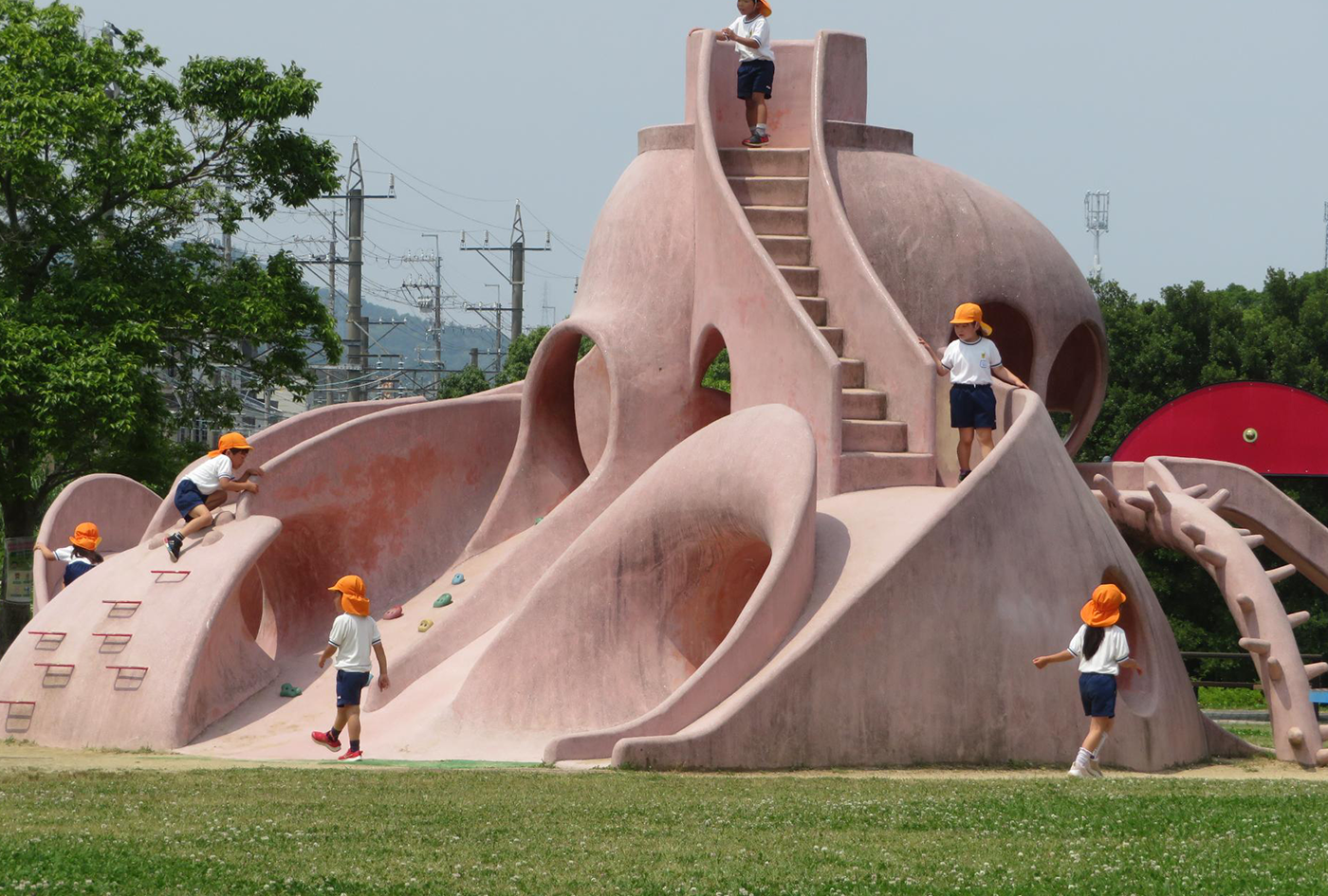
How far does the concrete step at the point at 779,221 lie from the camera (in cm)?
1733

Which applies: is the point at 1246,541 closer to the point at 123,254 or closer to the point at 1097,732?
the point at 1097,732

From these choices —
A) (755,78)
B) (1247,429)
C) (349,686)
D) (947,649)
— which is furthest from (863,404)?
(1247,429)

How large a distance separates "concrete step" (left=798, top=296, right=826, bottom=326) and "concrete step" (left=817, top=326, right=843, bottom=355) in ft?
0.96

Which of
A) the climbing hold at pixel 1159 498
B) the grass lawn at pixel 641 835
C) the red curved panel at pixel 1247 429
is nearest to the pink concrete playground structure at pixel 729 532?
the climbing hold at pixel 1159 498

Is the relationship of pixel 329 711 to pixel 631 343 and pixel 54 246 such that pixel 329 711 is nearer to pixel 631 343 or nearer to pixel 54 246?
pixel 631 343

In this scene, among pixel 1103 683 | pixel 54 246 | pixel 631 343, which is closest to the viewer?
pixel 1103 683

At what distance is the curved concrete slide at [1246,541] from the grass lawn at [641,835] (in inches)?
141

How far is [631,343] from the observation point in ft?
58.5

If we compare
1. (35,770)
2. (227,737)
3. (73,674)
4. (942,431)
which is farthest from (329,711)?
(942,431)

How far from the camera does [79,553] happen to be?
1883 cm

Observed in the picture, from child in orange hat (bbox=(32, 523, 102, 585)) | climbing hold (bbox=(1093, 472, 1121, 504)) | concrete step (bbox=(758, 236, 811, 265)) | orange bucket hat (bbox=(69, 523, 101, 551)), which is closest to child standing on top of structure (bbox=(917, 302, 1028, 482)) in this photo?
climbing hold (bbox=(1093, 472, 1121, 504))

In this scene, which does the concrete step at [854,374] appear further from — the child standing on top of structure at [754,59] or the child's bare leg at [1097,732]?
the child's bare leg at [1097,732]

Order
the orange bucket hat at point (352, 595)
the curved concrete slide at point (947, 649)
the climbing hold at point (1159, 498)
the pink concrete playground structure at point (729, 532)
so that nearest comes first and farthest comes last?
the curved concrete slide at point (947, 649) → the pink concrete playground structure at point (729, 532) → the orange bucket hat at point (352, 595) → the climbing hold at point (1159, 498)

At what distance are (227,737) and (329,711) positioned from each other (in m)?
0.97
